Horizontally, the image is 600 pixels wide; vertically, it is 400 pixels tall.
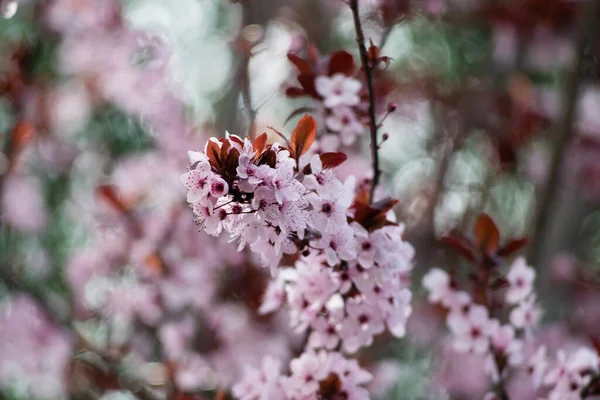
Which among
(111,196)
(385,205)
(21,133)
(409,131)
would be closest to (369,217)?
(385,205)

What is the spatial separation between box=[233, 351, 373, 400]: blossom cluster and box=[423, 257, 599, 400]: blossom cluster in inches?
12.8

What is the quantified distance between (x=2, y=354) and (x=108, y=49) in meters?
1.72

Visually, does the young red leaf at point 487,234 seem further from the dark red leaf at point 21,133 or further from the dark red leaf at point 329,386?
the dark red leaf at point 21,133

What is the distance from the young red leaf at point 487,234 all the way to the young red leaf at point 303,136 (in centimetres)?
49

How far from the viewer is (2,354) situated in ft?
9.46

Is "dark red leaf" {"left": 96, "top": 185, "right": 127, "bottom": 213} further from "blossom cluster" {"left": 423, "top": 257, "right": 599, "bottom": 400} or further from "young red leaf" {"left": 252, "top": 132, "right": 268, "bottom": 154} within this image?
"young red leaf" {"left": 252, "top": 132, "right": 268, "bottom": 154}

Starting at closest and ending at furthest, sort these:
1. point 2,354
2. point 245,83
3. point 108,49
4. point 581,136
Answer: point 245,83, point 2,354, point 581,136, point 108,49

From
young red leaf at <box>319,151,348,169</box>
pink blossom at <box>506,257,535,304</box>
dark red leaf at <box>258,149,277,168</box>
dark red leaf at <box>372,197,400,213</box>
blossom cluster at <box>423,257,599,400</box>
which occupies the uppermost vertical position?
dark red leaf at <box>258,149,277,168</box>

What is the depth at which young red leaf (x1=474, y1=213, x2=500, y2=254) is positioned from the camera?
1321 mm

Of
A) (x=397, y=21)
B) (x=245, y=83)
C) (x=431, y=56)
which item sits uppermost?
(x=397, y=21)

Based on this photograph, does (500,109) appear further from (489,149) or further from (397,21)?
(397,21)

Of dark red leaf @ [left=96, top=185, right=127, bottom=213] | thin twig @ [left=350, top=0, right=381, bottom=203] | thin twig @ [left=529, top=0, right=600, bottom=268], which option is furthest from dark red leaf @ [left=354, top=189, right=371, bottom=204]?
dark red leaf @ [left=96, top=185, right=127, bottom=213]

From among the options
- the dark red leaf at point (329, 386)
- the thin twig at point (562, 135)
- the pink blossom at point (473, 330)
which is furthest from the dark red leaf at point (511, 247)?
the thin twig at point (562, 135)

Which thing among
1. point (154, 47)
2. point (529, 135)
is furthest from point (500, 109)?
point (154, 47)
